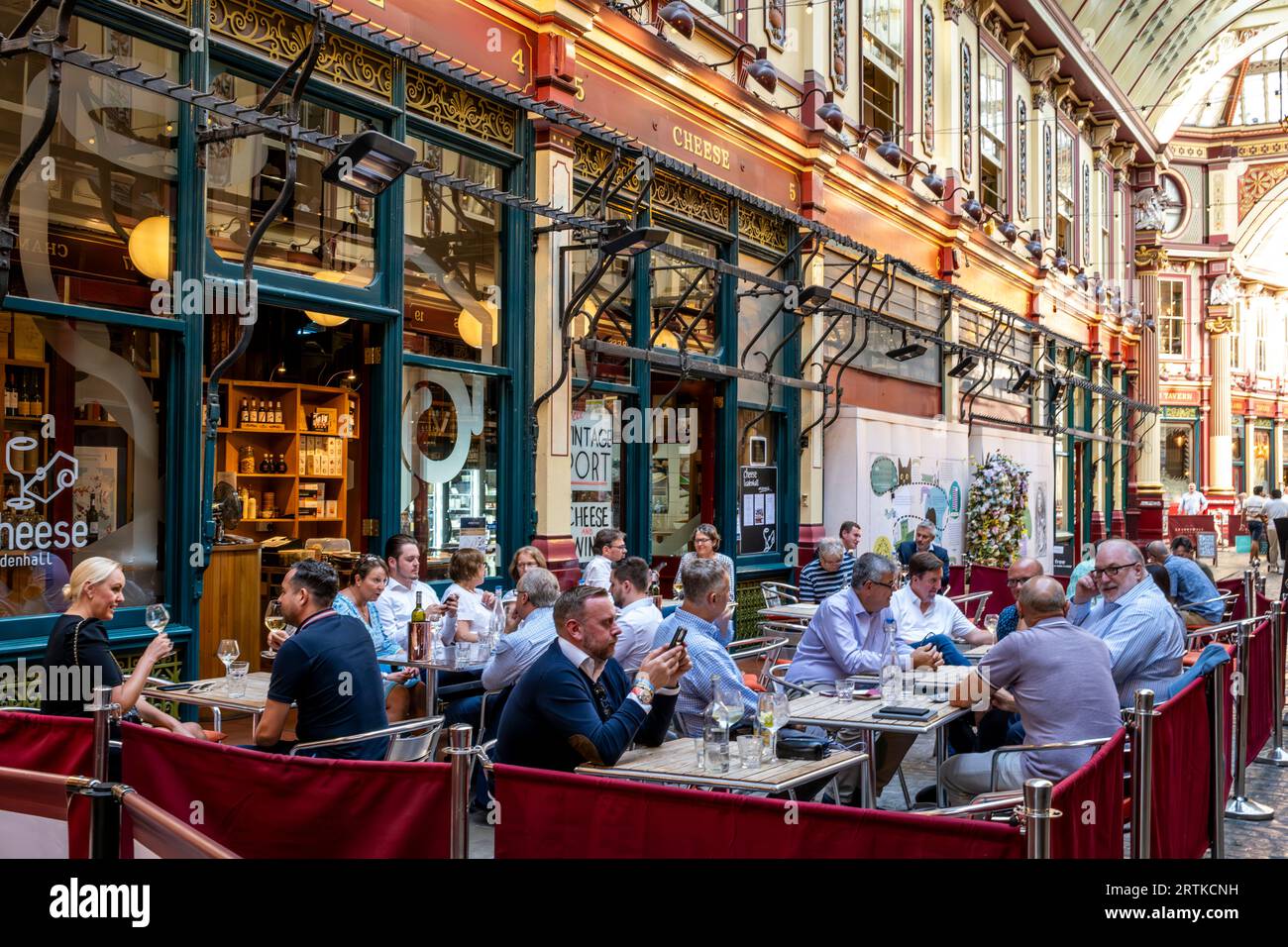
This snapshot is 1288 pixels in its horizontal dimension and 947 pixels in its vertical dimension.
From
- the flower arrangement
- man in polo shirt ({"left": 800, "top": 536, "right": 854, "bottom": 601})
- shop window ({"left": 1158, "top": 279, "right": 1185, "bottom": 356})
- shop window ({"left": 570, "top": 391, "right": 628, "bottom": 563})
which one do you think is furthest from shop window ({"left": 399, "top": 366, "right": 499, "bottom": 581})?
shop window ({"left": 1158, "top": 279, "right": 1185, "bottom": 356})

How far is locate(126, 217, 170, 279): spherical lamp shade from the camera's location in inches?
274

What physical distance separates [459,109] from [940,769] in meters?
5.97

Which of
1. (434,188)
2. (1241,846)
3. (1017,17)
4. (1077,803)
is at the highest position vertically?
(1017,17)

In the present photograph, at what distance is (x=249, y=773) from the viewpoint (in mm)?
3639

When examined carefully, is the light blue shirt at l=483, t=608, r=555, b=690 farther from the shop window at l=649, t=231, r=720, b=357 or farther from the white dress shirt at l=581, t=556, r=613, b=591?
the shop window at l=649, t=231, r=720, b=357

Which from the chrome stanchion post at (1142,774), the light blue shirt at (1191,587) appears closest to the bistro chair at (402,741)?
the chrome stanchion post at (1142,774)

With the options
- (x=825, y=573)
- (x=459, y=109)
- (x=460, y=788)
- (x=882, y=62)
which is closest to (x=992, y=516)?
(x=882, y=62)

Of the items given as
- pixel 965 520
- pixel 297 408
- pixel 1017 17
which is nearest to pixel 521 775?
pixel 297 408

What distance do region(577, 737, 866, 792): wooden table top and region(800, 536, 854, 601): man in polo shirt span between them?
6.30 metres

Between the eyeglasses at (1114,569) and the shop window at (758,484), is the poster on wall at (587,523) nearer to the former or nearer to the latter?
the shop window at (758,484)

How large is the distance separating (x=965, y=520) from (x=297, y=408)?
1046 centimetres

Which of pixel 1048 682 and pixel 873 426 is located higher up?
pixel 873 426

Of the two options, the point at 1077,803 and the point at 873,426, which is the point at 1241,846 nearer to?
the point at 1077,803

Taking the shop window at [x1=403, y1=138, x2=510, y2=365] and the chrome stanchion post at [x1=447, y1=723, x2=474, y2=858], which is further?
the shop window at [x1=403, y1=138, x2=510, y2=365]
